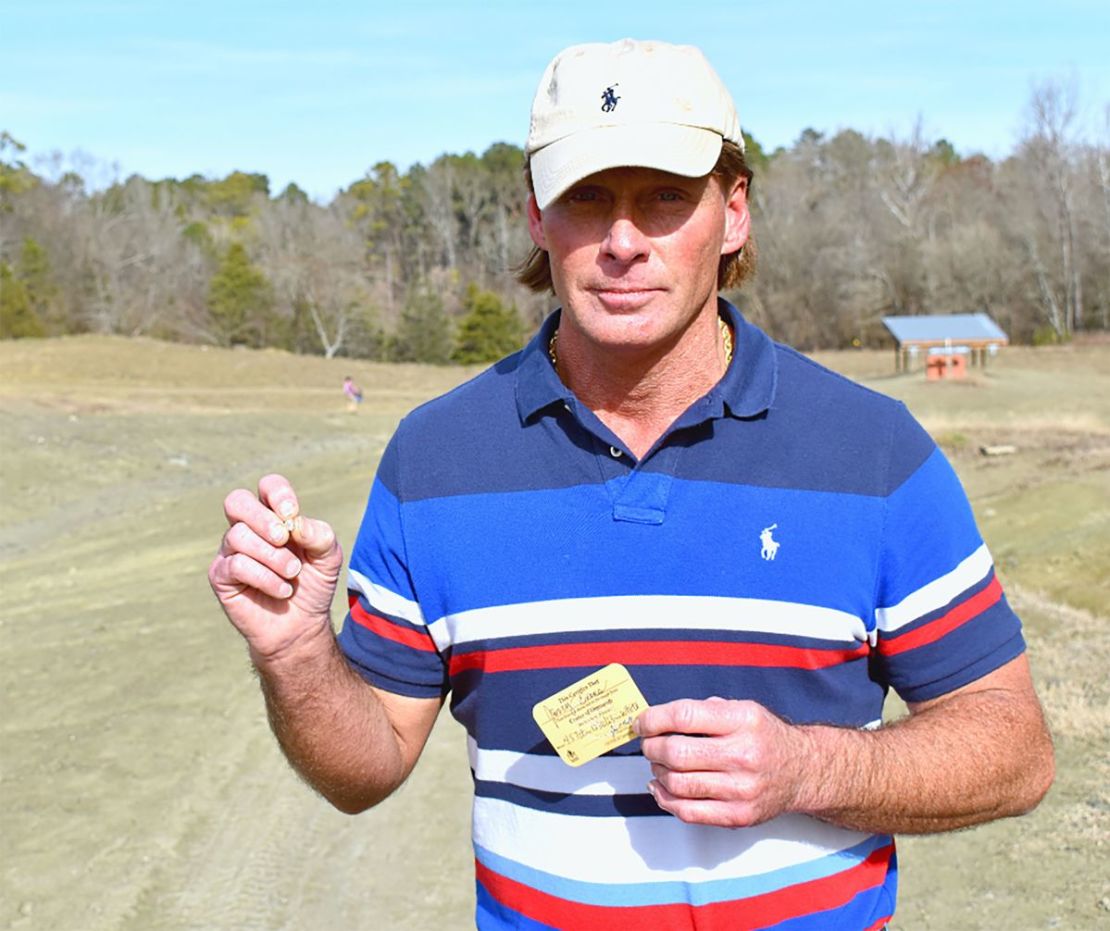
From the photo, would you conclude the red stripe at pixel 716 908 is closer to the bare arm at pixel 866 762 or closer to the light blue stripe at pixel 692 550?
the bare arm at pixel 866 762

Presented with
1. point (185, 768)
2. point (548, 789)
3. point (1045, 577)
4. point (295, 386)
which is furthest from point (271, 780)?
point (295, 386)

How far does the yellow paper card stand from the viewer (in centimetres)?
227

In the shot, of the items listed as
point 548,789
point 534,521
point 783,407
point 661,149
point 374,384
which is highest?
point 661,149

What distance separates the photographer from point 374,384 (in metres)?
51.7

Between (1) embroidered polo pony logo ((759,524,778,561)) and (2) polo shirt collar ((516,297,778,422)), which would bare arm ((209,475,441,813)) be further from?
(1) embroidered polo pony logo ((759,524,778,561))

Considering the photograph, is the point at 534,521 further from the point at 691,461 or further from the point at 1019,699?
the point at 1019,699

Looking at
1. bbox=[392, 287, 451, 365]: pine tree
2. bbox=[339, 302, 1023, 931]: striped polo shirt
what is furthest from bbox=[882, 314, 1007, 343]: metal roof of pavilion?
bbox=[339, 302, 1023, 931]: striped polo shirt

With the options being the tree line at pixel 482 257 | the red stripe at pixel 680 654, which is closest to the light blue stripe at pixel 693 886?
the red stripe at pixel 680 654

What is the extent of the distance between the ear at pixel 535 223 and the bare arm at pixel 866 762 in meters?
1.02

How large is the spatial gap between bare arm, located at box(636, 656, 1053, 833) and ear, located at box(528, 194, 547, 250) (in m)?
1.02

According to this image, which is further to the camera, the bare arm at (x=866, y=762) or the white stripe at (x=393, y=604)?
the white stripe at (x=393, y=604)

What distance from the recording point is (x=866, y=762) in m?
2.25

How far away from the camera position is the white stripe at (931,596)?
233 cm

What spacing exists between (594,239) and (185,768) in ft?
21.0
